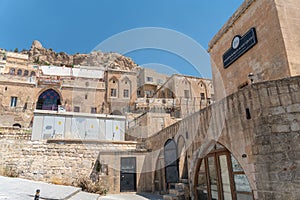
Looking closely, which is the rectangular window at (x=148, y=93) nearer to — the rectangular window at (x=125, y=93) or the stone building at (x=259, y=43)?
the rectangular window at (x=125, y=93)

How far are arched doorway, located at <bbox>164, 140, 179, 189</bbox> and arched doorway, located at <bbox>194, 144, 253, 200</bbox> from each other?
7.22ft

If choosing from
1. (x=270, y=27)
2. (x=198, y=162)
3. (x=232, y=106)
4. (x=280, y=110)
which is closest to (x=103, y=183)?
(x=198, y=162)

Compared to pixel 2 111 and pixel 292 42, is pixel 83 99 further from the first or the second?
pixel 292 42

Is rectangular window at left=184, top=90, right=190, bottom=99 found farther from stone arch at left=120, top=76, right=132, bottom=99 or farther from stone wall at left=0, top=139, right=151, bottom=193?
stone wall at left=0, top=139, right=151, bottom=193

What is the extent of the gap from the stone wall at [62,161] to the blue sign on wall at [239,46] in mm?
7139

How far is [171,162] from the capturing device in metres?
9.84

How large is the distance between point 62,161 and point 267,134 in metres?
10.7

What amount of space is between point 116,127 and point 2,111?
15.7 m

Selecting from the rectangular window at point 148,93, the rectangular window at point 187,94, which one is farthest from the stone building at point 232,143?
the rectangular window at point 148,93

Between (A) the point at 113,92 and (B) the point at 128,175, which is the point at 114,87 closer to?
(A) the point at 113,92

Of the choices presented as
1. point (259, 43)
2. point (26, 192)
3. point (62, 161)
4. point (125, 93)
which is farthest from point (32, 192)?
point (125, 93)

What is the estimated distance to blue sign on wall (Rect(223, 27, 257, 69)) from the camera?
818cm

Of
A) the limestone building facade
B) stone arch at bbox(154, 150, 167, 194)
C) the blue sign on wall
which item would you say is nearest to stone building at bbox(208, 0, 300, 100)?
the blue sign on wall

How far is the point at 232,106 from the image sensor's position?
571cm
